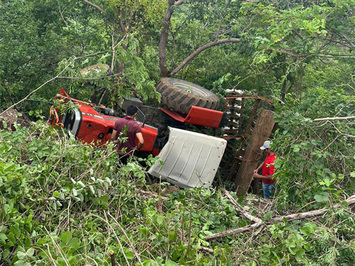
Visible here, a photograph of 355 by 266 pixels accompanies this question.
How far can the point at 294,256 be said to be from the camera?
146 inches

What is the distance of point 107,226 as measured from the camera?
12.9 feet

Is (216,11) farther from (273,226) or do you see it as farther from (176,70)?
(273,226)

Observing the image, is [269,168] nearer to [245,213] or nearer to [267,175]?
[267,175]

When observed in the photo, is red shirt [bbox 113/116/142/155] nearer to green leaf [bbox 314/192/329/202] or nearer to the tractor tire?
the tractor tire

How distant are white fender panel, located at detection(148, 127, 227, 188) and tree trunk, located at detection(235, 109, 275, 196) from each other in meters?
1.81

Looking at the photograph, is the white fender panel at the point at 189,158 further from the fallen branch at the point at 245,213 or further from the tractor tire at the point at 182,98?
the fallen branch at the point at 245,213

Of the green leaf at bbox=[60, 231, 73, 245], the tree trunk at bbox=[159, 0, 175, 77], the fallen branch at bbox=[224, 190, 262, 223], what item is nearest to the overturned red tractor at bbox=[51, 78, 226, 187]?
the fallen branch at bbox=[224, 190, 262, 223]

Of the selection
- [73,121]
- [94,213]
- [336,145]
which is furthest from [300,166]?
[73,121]


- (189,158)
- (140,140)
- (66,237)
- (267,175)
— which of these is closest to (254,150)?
(267,175)

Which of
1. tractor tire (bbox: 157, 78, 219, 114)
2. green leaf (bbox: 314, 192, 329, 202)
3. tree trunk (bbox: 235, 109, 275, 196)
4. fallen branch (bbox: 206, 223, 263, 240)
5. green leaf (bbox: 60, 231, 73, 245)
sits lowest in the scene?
tree trunk (bbox: 235, 109, 275, 196)

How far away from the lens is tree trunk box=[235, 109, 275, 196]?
8.79 meters

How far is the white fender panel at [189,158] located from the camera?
23.5ft

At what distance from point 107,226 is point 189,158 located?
3.46 meters

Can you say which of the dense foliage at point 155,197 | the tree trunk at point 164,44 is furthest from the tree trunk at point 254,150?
the tree trunk at point 164,44
